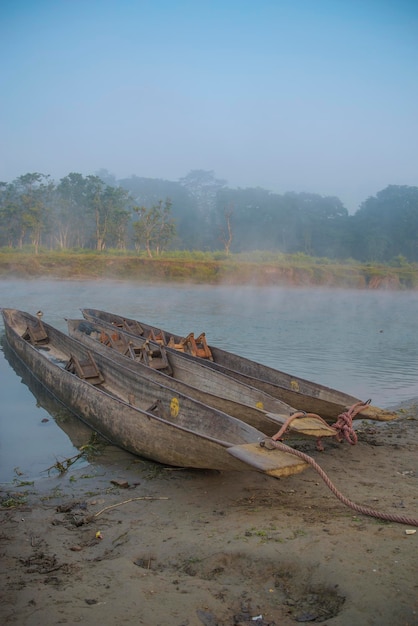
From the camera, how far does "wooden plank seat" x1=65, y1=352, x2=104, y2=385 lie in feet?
23.0

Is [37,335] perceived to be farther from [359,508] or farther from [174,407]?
[359,508]

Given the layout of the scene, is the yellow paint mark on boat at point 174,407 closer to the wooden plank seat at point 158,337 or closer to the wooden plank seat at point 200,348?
the wooden plank seat at point 200,348

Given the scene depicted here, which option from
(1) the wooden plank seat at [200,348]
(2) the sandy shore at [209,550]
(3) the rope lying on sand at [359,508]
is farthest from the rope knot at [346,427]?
(1) the wooden plank seat at [200,348]

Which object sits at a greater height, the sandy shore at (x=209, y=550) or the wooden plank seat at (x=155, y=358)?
the wooden plank seat at (x=155, y=358)

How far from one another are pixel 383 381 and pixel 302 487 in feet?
19.4

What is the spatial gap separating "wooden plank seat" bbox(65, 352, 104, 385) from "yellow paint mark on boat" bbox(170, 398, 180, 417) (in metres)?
2.04

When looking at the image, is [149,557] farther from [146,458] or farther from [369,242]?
[369,242]

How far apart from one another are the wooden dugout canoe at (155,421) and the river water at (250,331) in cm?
55

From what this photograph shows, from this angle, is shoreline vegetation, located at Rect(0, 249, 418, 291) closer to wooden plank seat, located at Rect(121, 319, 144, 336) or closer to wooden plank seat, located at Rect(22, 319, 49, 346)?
wooden plank seat, located at Rect(22, 319, 49, 346)

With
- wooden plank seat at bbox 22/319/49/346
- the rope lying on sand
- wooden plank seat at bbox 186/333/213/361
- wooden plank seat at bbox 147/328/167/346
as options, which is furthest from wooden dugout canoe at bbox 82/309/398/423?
wooden plank seat at bbox 22/319/49/346

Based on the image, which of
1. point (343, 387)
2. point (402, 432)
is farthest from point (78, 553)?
point (343, 387)

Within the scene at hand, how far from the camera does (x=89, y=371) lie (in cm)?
716

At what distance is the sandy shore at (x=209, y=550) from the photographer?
2650 millimetres

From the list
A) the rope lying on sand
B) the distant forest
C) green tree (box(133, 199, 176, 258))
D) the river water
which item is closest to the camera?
the rope lying on sand
